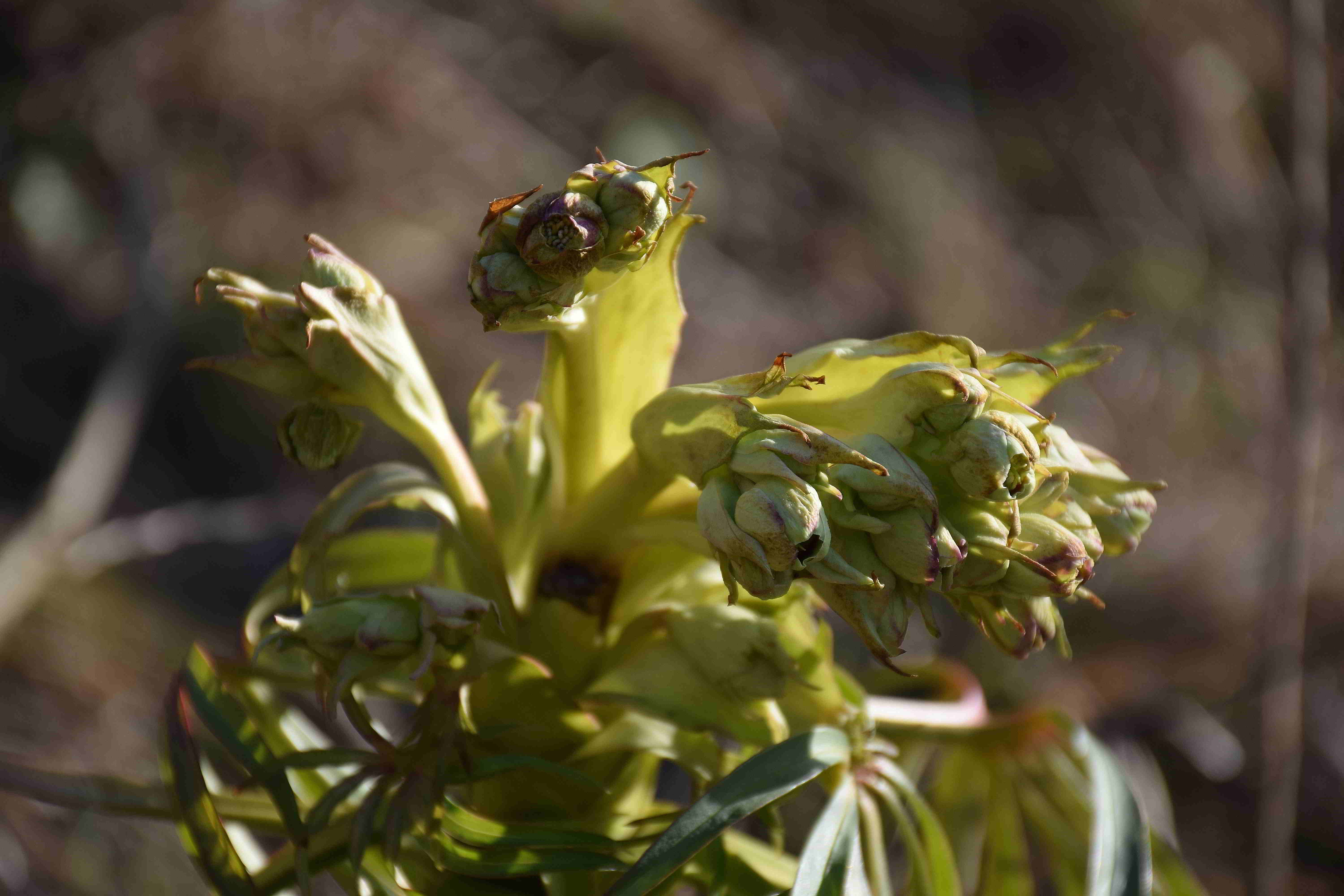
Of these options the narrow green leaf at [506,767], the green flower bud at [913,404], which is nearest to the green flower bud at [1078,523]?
the green flower bud at [913,404]

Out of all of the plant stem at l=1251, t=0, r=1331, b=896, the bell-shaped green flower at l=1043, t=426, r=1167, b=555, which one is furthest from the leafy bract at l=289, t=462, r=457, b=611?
the plant stem at l=1251, t=0, r=1331, b=896

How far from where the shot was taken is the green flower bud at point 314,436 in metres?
0.79

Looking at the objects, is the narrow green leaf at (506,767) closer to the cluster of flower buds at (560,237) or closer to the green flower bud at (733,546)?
the green flower bud at (733,546)

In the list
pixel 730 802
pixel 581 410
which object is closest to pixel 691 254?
pixel 581 410

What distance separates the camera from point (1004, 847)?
1.22 meters

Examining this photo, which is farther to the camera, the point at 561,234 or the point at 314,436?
the point at 314,436

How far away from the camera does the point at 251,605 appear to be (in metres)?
0.85

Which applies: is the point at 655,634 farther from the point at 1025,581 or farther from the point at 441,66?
the point at 441,66

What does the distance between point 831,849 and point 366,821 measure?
41 centimetres

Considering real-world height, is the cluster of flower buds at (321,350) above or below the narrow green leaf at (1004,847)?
above

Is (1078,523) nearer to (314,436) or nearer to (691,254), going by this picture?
(314,436)

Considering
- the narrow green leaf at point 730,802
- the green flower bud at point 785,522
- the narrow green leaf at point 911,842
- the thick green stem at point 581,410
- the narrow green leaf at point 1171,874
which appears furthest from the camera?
the narrow green leaf at point 1171,874

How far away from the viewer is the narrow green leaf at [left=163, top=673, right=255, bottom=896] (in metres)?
0.79

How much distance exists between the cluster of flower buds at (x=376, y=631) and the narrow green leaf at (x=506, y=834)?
14 cm
